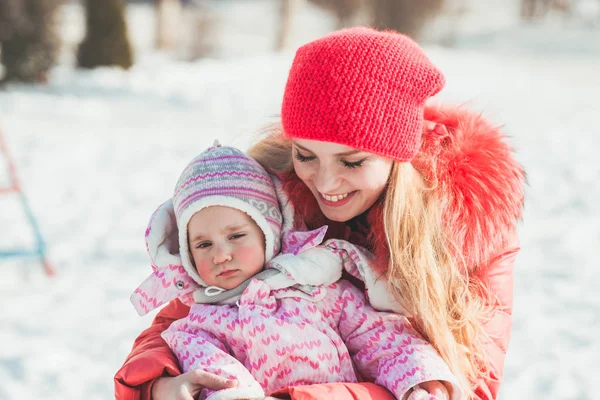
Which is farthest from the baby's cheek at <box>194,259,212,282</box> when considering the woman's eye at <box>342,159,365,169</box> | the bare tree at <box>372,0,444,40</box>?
the bare tree at <box>372,0,444,40</box>

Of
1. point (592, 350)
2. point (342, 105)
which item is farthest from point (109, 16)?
point (342, 105)

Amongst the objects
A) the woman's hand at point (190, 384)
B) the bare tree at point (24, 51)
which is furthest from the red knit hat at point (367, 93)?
the bare tree at point (24, 51)

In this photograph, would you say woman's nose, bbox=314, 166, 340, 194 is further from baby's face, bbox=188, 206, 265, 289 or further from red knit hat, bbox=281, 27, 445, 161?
baby's face, bbox=188, 206, 265, 289

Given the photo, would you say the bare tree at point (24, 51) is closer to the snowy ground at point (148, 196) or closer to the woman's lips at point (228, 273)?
the snowy ground at point (148, 196)

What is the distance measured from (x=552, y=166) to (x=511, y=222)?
207 inches

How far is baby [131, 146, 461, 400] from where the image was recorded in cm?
173

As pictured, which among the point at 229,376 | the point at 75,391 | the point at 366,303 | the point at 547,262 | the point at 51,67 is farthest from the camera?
the point at 51,67

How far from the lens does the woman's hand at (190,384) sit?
1629 mm

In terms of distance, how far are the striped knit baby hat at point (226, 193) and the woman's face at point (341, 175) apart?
14 cm

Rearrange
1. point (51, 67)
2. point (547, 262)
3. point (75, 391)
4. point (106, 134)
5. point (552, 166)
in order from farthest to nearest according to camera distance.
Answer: point (51, 67) → point (106, 134) → point (552, 166) → point (547, 262) → point (75, 391)

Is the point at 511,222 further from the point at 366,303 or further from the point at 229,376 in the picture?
the point at 229,376

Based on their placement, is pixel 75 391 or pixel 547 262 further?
pixel 547 262

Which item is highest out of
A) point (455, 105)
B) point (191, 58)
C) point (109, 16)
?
point (455, 105)

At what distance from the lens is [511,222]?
1.88 m
